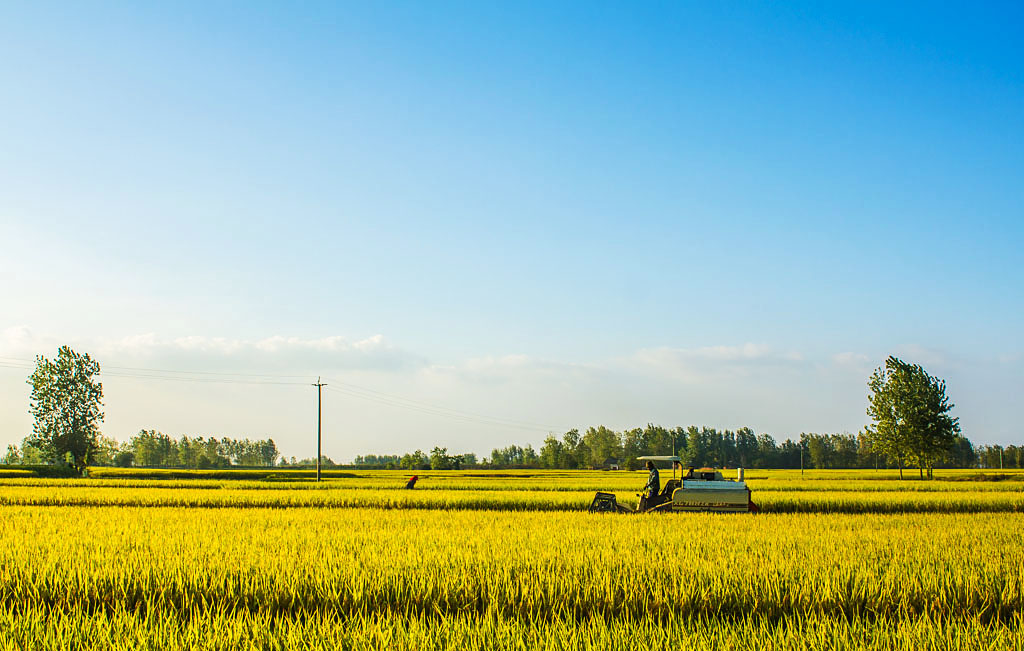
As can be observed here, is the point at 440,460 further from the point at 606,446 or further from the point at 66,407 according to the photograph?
the point at 606,446

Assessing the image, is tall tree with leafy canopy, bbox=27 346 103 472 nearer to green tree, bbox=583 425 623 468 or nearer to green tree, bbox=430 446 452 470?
green tree, bbox=430 446 452 470

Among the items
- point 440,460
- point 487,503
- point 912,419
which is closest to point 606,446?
point 440,460

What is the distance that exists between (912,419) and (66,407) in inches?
3644

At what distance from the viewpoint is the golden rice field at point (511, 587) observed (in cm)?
660

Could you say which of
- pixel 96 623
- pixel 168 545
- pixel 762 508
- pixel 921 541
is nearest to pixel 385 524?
pixel 168 545

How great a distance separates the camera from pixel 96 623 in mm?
7137

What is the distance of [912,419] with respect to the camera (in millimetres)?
65188

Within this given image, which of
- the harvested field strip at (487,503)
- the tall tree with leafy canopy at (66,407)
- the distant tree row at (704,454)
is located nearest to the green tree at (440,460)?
the distant tree row at (704,454)

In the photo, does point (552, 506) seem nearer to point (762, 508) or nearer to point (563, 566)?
point (762, 508)

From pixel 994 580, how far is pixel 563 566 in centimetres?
539

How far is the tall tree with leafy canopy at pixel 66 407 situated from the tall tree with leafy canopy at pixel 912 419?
85204mm

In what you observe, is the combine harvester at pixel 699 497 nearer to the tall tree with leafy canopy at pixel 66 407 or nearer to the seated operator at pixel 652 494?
the seated operator at pixel 652 494

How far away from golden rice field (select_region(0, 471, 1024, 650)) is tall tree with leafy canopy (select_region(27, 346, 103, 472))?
82.2 m

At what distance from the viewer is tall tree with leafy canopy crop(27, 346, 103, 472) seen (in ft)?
281
